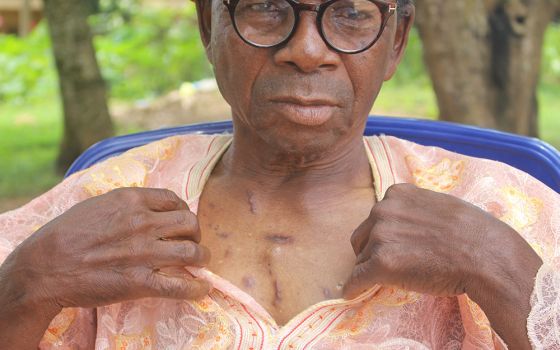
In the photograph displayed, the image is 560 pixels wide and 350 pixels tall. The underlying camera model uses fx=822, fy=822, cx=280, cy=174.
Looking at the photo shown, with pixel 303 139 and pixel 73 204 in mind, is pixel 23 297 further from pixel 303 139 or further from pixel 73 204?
pixel 303 139

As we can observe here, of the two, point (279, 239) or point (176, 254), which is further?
point (279, 239)

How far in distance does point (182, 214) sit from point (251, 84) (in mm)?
345

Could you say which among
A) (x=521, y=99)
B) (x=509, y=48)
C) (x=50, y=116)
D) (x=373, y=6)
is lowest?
(x=50, y=116)

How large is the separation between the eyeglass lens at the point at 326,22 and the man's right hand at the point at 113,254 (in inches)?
16.8

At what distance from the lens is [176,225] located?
1807mm

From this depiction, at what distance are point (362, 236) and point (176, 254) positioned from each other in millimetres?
404

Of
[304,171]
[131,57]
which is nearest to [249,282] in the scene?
[304,171]

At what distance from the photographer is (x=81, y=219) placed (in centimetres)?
182

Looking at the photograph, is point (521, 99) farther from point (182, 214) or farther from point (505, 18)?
point (182, 214)

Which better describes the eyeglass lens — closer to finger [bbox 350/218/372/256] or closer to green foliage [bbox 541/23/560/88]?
finger [bbox 350/218/372/256]

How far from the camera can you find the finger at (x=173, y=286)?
1754mm

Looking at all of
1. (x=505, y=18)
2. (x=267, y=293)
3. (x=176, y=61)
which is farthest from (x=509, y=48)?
(x=176, y=61)

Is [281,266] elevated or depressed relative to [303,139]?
depressed

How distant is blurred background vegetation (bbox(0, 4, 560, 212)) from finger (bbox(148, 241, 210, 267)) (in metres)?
7.26
